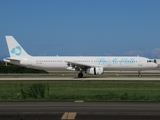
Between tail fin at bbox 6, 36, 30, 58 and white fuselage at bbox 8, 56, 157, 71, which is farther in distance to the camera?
tail fin at bbox 6, 36, 30, 58

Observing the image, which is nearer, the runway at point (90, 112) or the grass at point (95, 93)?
the runway at point (90, 112)

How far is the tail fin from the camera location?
5150cm

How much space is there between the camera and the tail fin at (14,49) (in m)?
51.5

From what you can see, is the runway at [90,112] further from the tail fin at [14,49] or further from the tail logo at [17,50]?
the tail logo at [17,50]

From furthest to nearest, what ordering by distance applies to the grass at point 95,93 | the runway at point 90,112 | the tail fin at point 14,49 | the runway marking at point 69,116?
the tail fin at point 14,49 < the grass at point 95,93 < the runway at point 90,112 < the runway marking at point 69,116

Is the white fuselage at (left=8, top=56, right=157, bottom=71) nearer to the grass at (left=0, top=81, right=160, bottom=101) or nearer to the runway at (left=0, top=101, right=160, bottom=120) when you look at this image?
the grass at (left=0, top=81, right=160, bottom=101)

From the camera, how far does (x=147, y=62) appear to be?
4928cm

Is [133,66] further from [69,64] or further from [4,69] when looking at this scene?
[4,69]

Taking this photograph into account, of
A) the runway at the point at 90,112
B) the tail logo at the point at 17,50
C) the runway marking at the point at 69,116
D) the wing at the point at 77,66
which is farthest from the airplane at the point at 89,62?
the runway marking at the point at 69,116

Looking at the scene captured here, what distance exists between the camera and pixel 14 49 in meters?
51.8

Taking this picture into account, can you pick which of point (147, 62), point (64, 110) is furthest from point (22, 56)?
point (64, 110)

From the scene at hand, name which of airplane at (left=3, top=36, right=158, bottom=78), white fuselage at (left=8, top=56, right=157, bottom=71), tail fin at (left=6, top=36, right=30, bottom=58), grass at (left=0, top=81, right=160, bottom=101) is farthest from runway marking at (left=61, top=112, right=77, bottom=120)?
tail fin at (left=6, top=36, right=30, bottom=58)

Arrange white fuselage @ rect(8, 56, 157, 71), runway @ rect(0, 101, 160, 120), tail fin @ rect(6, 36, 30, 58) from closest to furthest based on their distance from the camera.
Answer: runway @ rect(0, 101, 160, 120), white fuselage @ rect(8, 56, 157, 71), tail fin @ rect(6, 36, 30, 58)

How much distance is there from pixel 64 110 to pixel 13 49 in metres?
39.8
